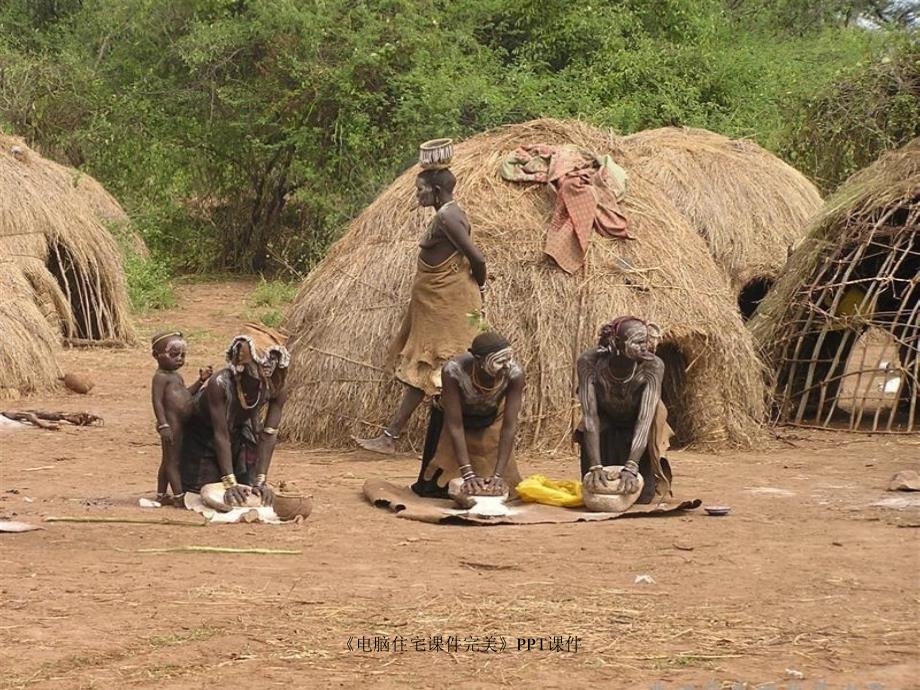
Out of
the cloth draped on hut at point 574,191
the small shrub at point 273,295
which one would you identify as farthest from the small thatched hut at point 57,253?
the cloth draped on hut at point 574,191

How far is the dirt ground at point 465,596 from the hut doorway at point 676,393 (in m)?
1.49

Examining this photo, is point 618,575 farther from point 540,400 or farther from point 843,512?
point 540,400

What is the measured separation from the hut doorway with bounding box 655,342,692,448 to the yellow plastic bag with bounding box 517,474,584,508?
8.72ft

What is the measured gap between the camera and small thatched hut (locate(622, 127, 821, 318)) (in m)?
15.7

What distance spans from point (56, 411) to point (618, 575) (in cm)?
674

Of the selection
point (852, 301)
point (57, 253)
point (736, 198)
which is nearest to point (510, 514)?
point (852, 301)

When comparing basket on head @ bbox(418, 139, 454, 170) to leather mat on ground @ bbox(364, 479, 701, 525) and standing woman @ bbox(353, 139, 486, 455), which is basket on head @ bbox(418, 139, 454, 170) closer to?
standing woman @ bbox(353, 139, 486, 455)

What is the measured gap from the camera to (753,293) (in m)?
16.4

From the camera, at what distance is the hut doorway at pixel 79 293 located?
54.2 feet

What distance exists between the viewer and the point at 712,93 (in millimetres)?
20516

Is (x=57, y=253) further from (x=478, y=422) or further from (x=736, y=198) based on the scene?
(x=478, y=422)

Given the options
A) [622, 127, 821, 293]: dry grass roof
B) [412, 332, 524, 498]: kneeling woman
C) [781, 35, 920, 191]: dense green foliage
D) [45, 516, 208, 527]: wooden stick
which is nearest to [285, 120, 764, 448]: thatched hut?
[412, 332, 524, 498]: kneeling woman

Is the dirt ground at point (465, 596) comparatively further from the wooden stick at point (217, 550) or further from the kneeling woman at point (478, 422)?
the kneeling woman at point (478, 422)

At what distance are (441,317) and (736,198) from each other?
6924 mm
